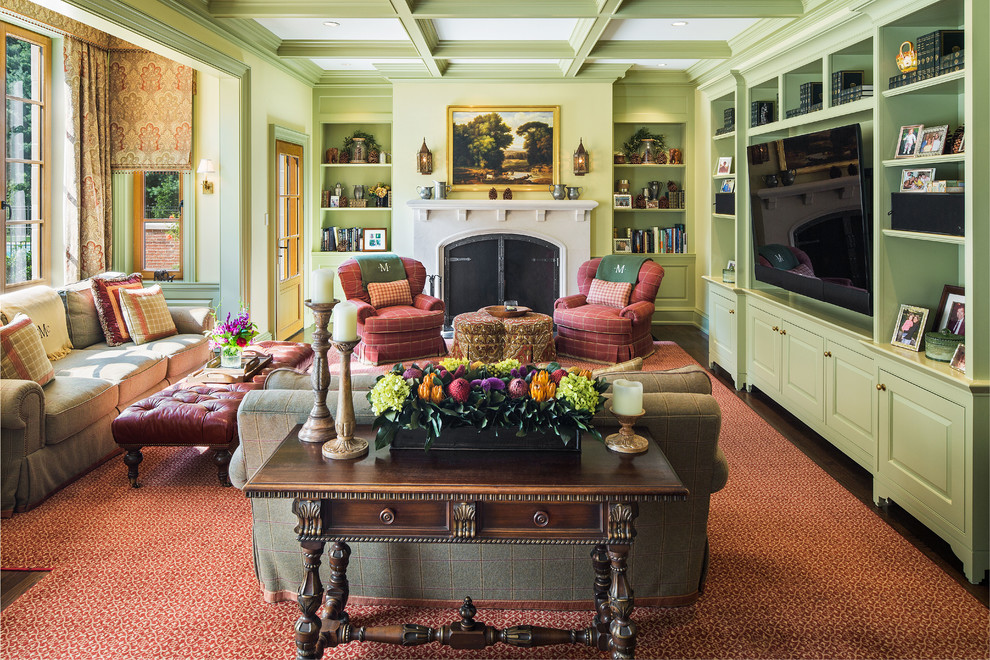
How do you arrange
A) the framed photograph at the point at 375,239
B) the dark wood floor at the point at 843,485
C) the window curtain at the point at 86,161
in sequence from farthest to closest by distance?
the framed photograph at the point at 375,239 < the window curtain at the point at 86,161 < the dark wood floor at the point at 843,485

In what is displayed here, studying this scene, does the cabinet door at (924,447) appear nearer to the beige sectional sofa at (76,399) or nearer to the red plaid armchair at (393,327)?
the beige sectional sofa at (76,399)

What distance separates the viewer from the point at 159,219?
20.8 feet

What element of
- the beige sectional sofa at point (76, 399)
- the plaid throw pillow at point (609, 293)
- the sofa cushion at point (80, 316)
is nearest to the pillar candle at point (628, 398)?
the beige sectional sofa at point (76, 399)

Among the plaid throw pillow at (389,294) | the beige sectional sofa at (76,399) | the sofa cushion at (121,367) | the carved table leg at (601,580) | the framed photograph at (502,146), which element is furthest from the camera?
the framed photograph at (502,146)

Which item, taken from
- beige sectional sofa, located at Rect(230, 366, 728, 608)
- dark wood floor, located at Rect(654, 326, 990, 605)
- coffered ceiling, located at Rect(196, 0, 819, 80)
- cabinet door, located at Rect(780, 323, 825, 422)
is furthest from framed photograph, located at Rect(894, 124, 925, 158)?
coffered ceiling, located at Rect(196, 0, 819, 80)

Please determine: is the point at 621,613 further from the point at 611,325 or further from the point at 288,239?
the point at 288,239

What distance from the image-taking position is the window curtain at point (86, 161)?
5633mm

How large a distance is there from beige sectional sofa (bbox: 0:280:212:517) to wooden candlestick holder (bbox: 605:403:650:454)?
2692 mm

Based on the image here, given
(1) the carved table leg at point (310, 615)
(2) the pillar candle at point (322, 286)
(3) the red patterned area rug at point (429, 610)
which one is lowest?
(3) the red patterned area rug at point (429, 610)

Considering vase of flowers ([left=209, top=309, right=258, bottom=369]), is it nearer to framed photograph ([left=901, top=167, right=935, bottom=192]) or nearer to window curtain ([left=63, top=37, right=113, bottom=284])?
window curtain ([left=63, top=37, right=113, bottom=284])

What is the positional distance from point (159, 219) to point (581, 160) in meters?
4.28

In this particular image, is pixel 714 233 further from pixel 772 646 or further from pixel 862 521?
pixel 772 646

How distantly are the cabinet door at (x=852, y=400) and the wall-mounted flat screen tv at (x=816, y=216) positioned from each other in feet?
0.93

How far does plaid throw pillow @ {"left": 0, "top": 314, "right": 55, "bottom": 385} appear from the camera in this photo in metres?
3.59
